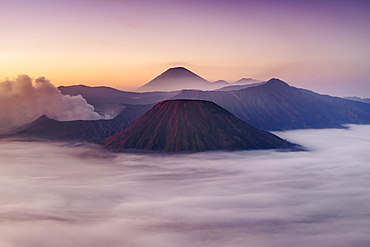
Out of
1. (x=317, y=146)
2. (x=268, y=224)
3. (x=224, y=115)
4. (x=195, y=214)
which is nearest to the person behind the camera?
(x=268, y=224)

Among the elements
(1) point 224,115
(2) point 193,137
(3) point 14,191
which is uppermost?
(1) point 224,115

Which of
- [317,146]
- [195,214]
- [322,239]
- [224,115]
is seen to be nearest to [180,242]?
[195,214]

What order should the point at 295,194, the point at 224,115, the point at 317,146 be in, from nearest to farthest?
the point at 295,194 < the point at 224,115 < the point at 317,146

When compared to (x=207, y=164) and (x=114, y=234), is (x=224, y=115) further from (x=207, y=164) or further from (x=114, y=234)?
(x=114, y=234)

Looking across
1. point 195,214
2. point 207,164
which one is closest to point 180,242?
point 195,214

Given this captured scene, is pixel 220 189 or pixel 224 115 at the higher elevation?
pixel 224 115

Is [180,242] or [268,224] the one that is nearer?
[180,242]
